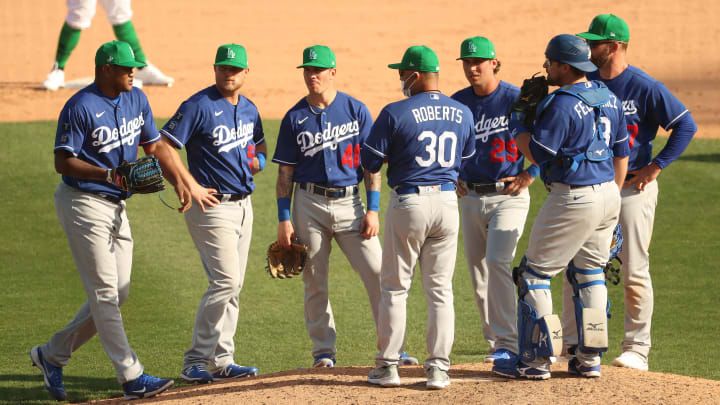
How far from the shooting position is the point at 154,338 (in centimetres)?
719

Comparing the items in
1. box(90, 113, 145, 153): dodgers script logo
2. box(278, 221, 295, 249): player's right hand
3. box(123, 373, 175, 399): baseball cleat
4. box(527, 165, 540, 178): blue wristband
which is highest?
box(90, 113, 145, 153): dodgers script logo

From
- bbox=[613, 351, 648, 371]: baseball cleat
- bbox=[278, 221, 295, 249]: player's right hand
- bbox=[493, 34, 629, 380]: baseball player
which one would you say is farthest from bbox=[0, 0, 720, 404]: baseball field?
bbox=[278, 221, 295, 249]: player's right hand

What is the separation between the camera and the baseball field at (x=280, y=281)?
521cm

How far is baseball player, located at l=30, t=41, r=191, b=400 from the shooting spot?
17.6 ft

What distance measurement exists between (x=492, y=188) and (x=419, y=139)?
1147mm

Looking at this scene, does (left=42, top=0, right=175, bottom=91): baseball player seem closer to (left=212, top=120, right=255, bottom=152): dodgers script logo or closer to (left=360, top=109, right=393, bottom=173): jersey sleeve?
(left=212, top=120, right=255, bottom=152): dodgers script logo

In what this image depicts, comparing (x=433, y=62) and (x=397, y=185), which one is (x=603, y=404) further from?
(x=433, y=62)

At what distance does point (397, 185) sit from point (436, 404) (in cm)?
121

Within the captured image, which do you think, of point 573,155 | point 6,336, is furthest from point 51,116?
point 573,155

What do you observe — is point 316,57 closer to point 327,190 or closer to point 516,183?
point 327,190

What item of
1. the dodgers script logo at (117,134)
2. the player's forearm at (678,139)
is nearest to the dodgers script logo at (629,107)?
the player's forearm at (678,139)

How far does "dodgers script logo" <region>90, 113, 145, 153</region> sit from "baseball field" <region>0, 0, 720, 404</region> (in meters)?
1.49

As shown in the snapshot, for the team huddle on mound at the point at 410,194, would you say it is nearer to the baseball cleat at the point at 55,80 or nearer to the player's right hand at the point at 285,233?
the player's right hand at the point at 285,233

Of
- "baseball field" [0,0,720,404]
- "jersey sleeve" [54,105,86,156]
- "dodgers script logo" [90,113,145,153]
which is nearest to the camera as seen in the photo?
"baseball field" [0,0,720,404]
